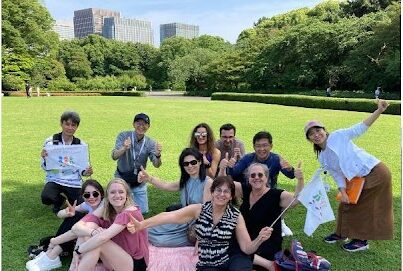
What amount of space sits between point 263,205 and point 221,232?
0.63 metres

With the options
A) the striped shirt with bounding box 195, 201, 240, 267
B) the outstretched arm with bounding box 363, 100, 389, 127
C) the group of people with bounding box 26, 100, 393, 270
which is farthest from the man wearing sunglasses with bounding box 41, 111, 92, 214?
the outstretched arm with bounding box 363, 100, 389, 127

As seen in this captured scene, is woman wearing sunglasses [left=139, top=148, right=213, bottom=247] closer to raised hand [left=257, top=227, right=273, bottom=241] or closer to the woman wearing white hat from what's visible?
raised hand [left=257, top=227, right=273, bottom=241]

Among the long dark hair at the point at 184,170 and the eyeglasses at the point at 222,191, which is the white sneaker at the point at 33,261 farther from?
the eyeglasses at the point at 222,191

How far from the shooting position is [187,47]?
73375 millimetres

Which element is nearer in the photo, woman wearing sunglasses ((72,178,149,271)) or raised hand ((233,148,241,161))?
woman wearing sunglasses ((72,178,149,271))

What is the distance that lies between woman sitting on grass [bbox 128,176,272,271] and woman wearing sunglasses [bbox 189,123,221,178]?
166 centimetres

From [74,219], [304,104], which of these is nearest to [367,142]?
[74,219]

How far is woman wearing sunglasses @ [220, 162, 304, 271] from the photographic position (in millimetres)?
3783

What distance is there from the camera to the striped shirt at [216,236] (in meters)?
3.40

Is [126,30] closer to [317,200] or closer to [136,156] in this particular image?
[136,156]

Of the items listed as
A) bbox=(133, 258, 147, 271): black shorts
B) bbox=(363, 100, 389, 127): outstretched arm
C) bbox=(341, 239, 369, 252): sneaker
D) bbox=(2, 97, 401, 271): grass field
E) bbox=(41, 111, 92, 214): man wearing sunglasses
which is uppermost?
bbox=(363, 100, 389, 127): outstretched arm

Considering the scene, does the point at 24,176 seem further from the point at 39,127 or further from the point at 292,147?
the point at 39,127

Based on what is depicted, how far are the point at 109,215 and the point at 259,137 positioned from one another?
6.14ft

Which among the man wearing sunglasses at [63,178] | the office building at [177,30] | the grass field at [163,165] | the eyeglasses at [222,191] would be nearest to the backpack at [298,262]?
the grass field at [163,165]
